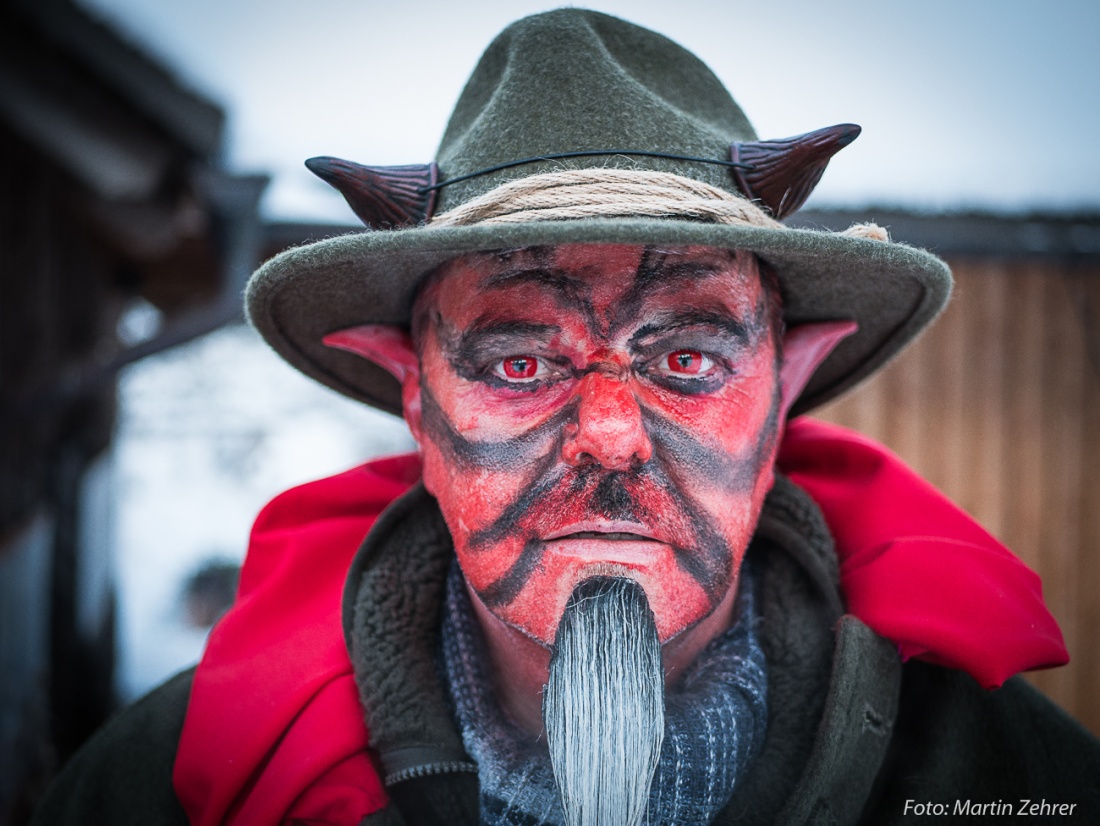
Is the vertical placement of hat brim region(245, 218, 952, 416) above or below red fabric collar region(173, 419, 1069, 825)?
above

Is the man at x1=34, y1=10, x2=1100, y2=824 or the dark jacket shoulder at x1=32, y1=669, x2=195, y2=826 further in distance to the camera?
the dark jacket shoulder at x1=32, y1=669, x2=195, y2=826

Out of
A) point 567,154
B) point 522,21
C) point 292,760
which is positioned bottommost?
point 292,760

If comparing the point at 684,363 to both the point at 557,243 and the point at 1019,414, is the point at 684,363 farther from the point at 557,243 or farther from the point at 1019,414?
the point at 1019,414

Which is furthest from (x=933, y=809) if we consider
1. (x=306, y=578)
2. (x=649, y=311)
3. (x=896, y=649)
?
(x=306, y=578)

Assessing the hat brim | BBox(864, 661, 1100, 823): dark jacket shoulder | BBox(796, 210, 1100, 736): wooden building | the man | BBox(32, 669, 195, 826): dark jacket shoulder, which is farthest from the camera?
BBox(796, 210, 1100, 736): wooden building

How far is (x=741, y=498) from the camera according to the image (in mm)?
1464

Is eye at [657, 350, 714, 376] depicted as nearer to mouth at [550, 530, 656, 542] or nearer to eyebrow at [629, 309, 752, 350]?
eyebrow at [629, 309, 752, 350]

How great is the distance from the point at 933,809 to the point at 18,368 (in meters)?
Result: 5.02

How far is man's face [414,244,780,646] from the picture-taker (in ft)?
4.50

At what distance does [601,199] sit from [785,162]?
1.15ft

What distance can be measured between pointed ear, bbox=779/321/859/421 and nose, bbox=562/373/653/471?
47 centimetres

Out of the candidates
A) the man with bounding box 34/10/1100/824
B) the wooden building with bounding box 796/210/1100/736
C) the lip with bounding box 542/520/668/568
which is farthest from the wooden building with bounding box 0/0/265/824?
the wooden building with bounding box 796/210/1100/736

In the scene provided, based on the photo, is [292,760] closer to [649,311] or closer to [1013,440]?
[649,311]

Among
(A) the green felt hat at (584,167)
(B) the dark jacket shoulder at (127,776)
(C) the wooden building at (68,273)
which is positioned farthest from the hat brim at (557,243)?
(C) the wooden building at (68,273)
